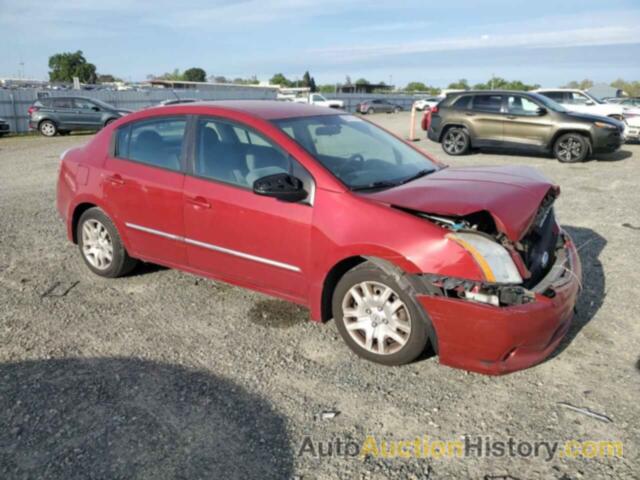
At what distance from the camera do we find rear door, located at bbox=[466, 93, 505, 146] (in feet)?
43.7

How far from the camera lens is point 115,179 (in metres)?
4.69

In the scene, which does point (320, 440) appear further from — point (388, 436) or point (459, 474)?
point (459, 474)

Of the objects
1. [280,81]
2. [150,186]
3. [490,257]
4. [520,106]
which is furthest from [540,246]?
[280,81]

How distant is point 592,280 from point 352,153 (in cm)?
261

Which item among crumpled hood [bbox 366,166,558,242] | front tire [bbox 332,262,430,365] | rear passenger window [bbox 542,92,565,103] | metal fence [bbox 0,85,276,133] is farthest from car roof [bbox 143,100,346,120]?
metal fence [bbox 0,85,276,133]

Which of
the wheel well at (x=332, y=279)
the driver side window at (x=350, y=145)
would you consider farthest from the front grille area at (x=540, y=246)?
the driver side window at (x=350, y=145)

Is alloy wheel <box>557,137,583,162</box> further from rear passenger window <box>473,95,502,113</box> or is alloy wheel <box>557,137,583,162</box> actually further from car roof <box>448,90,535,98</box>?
rear passenger window <box>473,95,502,113</box>

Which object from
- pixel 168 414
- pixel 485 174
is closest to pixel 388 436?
pixel 168 414

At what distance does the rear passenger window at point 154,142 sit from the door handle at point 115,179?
0.19 metres

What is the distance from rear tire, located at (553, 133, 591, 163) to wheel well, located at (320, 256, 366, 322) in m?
10.9

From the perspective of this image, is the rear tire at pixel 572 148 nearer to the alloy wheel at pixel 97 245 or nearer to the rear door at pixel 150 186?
the rear door at pixel 150 186

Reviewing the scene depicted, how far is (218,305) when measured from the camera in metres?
4.50

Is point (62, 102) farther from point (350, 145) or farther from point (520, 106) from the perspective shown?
point (350, 145)

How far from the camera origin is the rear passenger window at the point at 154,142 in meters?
4.39
